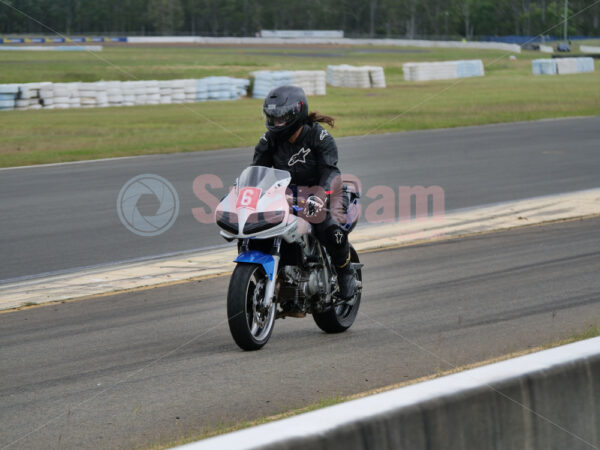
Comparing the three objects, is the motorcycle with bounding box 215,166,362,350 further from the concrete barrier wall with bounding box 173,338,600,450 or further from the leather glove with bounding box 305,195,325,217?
the concrete barrier wall with bounding box 173,338,600,450

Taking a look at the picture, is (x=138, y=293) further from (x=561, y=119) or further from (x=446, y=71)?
(x=446, y=71)

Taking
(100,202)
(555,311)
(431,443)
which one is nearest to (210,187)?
(100,202)

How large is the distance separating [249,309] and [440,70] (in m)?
44.1

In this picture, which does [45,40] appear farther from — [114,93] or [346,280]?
[346,280]

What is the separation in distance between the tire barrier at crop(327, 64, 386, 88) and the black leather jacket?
36208mm

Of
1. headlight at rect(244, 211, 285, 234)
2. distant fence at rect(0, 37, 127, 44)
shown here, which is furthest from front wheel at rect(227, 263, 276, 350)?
distant fence at rect(0, 37, 127, 44)

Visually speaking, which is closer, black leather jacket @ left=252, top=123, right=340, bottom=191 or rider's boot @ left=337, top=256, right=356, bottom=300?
black leather jacket @ left=252, top=123, right=340, bottom=191

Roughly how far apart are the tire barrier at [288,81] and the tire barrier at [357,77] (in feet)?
19.4

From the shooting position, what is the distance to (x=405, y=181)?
16078 millimetres

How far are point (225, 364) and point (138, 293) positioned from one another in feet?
9.54

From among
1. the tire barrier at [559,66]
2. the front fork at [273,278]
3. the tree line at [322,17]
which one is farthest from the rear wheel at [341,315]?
the tree line at [322,17]

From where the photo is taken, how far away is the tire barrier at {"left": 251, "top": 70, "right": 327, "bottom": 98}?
34219mm

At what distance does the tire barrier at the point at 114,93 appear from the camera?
2952 centimetres

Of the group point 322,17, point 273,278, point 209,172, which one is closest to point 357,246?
point 273,278
